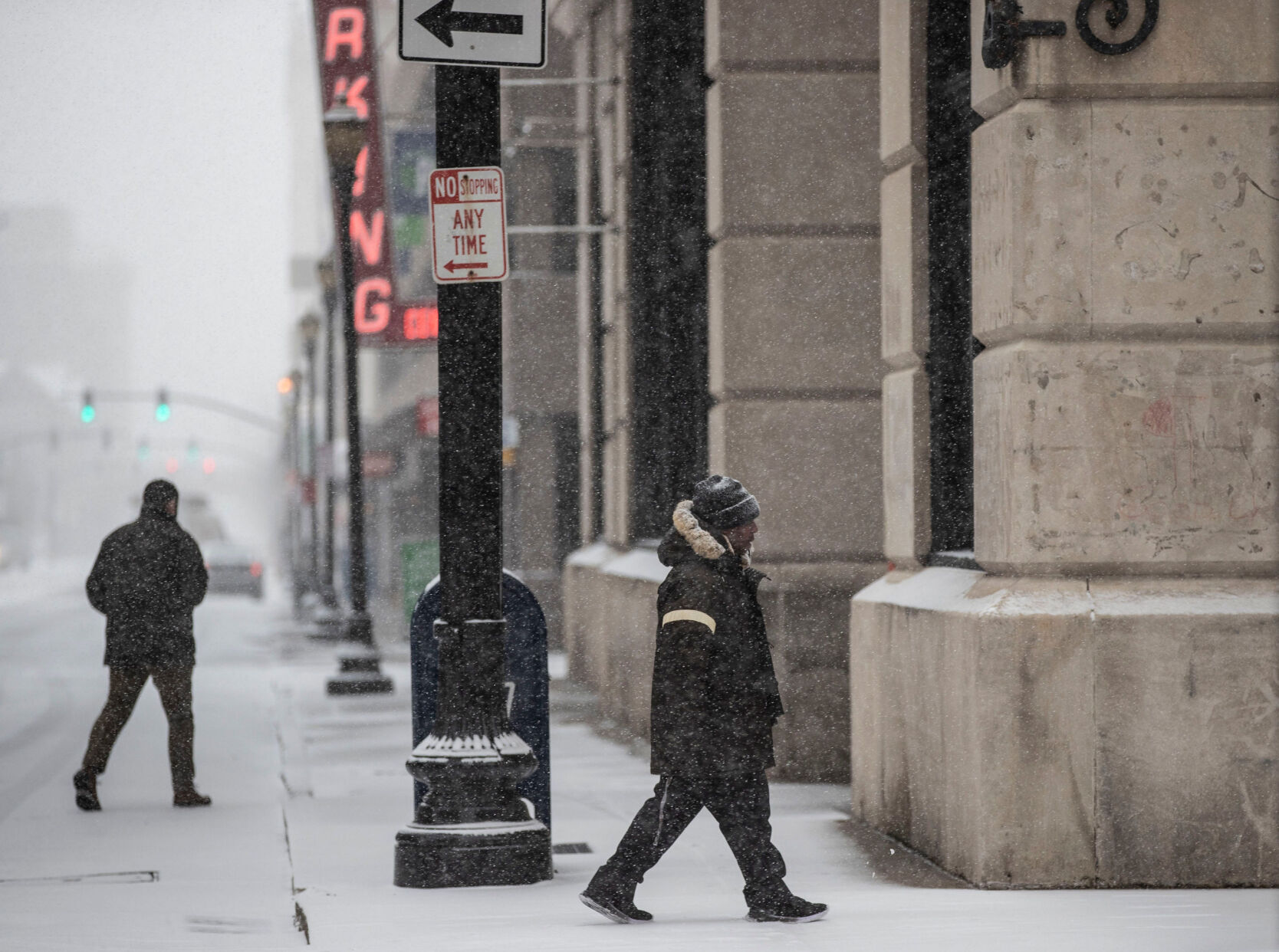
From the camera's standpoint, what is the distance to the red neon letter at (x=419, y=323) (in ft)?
73.1

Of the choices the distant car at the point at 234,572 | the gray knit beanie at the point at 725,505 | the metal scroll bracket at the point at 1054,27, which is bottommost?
the distant car at the point at 234,572

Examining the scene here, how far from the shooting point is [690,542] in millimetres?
6574

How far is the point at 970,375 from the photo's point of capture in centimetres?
873

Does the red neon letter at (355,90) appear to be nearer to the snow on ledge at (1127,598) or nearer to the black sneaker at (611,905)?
the snow on ledge at (1127,598)

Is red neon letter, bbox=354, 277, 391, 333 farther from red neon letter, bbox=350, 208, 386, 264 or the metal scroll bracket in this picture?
the metal scroll bracket

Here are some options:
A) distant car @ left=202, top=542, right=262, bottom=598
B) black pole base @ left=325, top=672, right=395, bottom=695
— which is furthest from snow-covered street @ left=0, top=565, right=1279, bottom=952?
distant car @ left=202, top=542, right=262, bottom=598

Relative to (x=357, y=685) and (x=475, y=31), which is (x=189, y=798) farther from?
(x=357, y=685)

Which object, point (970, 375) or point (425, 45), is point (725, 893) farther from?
point (425, 45)

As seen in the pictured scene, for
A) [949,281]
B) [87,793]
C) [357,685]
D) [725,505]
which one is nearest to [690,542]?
[725,505]

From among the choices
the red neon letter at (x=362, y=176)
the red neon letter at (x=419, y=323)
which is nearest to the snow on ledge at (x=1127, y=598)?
the red neon letter at (x=419, y=323)

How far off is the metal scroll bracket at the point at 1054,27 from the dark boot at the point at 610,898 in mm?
3435

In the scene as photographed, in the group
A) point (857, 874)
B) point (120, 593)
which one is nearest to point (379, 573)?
point (120, 593)

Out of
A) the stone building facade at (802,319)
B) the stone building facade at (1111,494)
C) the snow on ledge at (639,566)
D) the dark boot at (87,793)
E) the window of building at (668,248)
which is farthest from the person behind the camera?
the window of building at (668,248)

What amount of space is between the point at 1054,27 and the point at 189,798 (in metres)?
6.27
